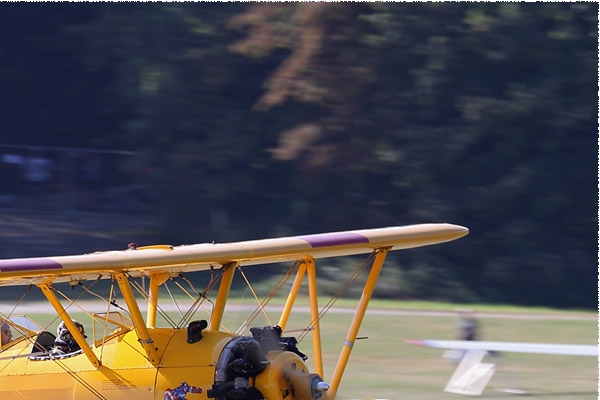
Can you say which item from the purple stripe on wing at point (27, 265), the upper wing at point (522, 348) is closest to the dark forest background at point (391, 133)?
the upper wing at point (522, 348)

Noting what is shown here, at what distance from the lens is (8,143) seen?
3662cm

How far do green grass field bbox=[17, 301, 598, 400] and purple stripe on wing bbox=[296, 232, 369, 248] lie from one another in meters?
0.84

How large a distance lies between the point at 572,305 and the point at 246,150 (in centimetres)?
1034

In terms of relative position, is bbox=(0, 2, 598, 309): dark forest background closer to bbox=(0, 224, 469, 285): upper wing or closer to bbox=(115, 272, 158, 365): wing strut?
bbox=(0, 224, 469, 285): upper wing

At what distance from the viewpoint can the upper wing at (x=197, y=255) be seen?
7836 millimetres

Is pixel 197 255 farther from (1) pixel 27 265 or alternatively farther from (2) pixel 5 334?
(2) pixel 5 334

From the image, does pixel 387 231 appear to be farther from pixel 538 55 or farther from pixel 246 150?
pixel 246 150

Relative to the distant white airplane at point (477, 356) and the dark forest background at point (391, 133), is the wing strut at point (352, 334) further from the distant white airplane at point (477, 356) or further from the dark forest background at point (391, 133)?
the dark forest background at point (391, 133)

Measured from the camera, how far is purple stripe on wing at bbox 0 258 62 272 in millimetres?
7695

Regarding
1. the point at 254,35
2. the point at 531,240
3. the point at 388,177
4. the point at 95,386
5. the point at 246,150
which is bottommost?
the point at 95,386

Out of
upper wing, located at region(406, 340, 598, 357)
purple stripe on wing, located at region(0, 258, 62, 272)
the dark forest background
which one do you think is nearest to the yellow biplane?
purple stripe on wing, located at region(0, 258, 62, 272)

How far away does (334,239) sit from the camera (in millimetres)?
9203

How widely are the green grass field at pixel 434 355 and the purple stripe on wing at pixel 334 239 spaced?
2.74 feet

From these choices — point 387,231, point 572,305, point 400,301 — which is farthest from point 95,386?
point 572,305
